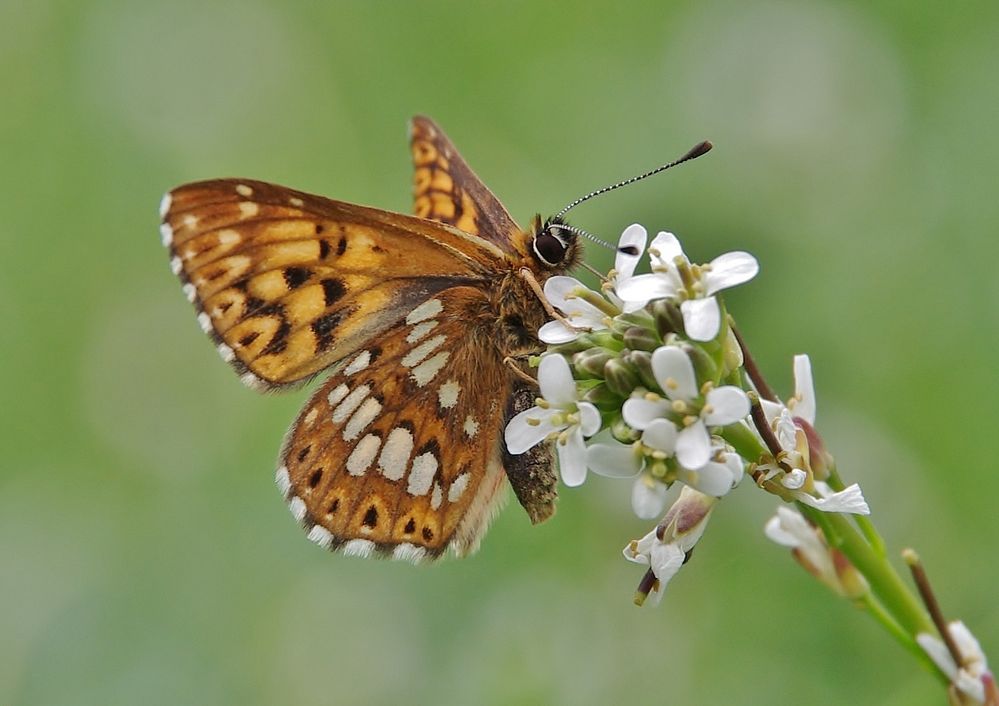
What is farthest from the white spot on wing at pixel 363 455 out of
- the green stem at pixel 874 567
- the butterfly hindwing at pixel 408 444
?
the green stem at pixel 874 567

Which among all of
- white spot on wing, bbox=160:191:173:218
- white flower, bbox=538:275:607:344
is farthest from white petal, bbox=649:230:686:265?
white spot on wing, bbox=160:191:173:218

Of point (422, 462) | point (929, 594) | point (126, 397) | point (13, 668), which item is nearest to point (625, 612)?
point (422, 462)

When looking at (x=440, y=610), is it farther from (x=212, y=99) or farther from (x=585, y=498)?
(x=212, y=99)

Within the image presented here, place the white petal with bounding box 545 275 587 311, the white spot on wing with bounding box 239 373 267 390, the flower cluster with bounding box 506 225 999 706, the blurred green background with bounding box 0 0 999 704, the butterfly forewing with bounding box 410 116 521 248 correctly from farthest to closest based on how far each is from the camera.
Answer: the blurred green background with bounding box 0 0 999 704 < the butterfly forewing with bounding box 410 116 521 248 < the white spot on wing with bounding box 239 373 267 390 < the white petal with bounding box 545 275 587 311 < the flower cluster with bounding box 506 225 999 706

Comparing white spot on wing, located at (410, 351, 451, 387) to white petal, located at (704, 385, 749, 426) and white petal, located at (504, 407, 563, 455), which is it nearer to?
white petal, located at (504, 407, 563, 455)

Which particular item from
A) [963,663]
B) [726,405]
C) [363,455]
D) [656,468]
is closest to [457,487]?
[363,455]

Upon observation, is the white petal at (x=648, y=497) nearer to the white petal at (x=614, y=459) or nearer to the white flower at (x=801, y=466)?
the white petal at (x=614, y=459)

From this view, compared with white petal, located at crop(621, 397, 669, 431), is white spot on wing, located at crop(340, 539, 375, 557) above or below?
below
